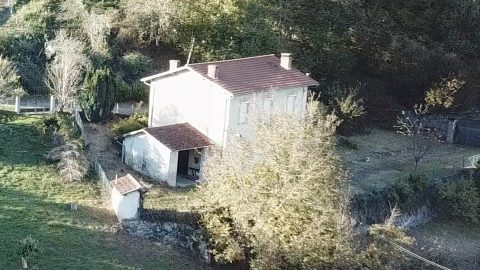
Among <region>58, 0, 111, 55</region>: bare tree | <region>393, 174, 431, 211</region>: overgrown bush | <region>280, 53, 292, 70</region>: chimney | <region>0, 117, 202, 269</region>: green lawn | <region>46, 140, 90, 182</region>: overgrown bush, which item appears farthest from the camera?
<region>58, 0, 111, 55</region>: bare tree

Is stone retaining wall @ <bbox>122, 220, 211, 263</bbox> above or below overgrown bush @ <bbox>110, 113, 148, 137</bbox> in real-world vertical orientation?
below

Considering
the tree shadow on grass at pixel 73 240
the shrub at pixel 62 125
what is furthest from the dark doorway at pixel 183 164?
the tree shadow on grass at pixel 73 240

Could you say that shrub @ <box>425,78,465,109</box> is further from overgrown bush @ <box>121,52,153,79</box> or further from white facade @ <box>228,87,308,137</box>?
overgrown bush @ <box>121,52,153,79</box>

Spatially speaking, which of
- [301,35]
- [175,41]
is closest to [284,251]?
[175,41]

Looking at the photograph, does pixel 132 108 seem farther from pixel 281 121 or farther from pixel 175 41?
pixel 281 121

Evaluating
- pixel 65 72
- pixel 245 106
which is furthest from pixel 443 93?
pixel 65 72

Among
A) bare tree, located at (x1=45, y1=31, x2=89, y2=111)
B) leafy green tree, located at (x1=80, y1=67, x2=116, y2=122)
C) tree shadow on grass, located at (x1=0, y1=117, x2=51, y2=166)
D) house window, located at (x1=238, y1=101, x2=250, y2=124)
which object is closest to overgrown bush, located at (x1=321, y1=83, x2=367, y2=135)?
house window, located at (x1=238, y1=101, x2=250, y2=124)

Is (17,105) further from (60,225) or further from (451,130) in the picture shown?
(451,130)
